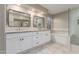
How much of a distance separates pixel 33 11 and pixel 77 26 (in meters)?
2.34

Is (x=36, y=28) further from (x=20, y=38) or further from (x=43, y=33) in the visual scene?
(x=20, y=38)

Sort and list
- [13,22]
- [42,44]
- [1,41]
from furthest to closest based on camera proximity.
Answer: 1. [42,44]
2. [13,22]
3. [1,41]

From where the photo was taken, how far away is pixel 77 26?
4.92 meters

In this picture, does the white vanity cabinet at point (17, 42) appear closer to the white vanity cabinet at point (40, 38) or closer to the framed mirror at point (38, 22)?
the white vanity cabinet at point (40, 38)

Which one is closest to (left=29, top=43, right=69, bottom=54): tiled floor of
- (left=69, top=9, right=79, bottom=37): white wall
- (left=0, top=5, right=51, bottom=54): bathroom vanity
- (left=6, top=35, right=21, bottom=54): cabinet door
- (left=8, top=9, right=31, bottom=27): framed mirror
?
(left=0, top=5, right=51, bottom=54): bathroom vanity

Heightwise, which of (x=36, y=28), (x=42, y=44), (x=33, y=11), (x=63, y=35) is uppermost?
(x=33, y=11)

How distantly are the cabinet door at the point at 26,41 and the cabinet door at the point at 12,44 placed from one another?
7.0 inches

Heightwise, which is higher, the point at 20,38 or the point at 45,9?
the point at 45,9

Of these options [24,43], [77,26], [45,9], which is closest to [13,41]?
[24,43]

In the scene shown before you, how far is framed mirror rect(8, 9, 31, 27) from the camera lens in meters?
3.27

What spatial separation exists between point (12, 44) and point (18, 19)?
1244mm

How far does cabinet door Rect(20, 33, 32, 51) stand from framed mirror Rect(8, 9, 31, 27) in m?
0.63

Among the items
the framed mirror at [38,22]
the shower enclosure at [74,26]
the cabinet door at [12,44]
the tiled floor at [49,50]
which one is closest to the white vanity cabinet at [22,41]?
the cabinet door at [12,44]

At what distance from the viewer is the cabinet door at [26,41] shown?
9.93 ft
